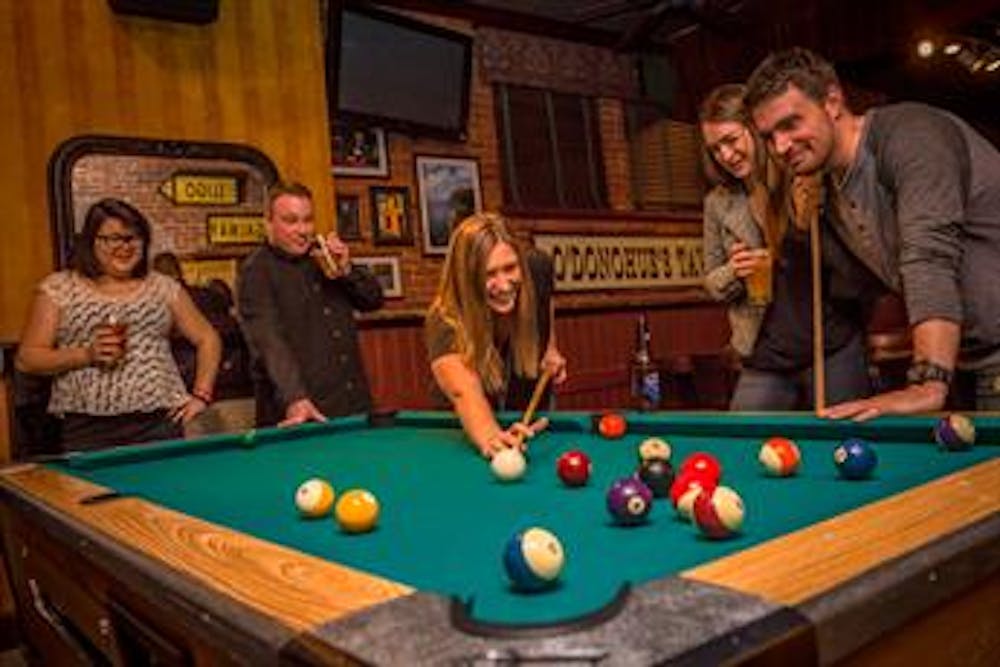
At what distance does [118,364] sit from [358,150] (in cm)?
243

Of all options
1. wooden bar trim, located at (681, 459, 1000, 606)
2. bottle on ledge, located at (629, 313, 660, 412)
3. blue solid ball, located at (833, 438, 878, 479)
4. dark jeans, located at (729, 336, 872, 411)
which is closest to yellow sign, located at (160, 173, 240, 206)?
bottle on ledge, located at (629, 313, 660, 412)

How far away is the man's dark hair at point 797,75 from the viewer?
6.46ft

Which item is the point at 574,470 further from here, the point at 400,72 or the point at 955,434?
the point at 400,72

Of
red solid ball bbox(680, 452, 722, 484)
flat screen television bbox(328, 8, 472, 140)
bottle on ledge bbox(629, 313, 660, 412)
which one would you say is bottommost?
bottle on ledge bbox(629, 313, 660, 412)

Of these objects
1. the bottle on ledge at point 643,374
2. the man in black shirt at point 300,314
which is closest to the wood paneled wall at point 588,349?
the bottle on ledge at point 643,374

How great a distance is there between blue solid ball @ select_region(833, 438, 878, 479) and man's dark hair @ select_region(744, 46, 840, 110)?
86cm

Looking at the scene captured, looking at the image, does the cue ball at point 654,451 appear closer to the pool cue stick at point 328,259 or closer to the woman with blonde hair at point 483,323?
the woman with blonde hair at point 483,323

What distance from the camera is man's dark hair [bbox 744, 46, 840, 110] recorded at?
197 cm

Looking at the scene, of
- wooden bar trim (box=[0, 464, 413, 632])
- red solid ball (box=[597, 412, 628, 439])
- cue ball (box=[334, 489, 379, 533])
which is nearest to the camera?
wooden bar trim (box=[0, 464, 413, 632])

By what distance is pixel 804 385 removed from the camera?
268cm

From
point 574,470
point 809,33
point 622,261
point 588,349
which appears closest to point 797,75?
point 574,470

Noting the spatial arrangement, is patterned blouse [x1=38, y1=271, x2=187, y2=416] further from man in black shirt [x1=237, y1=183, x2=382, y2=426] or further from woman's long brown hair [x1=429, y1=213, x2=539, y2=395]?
woman's long brown hair [x1=429, y1=213, x2=539, y2=395]

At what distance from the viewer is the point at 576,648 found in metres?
0.71

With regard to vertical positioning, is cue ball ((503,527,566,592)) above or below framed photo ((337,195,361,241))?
below
